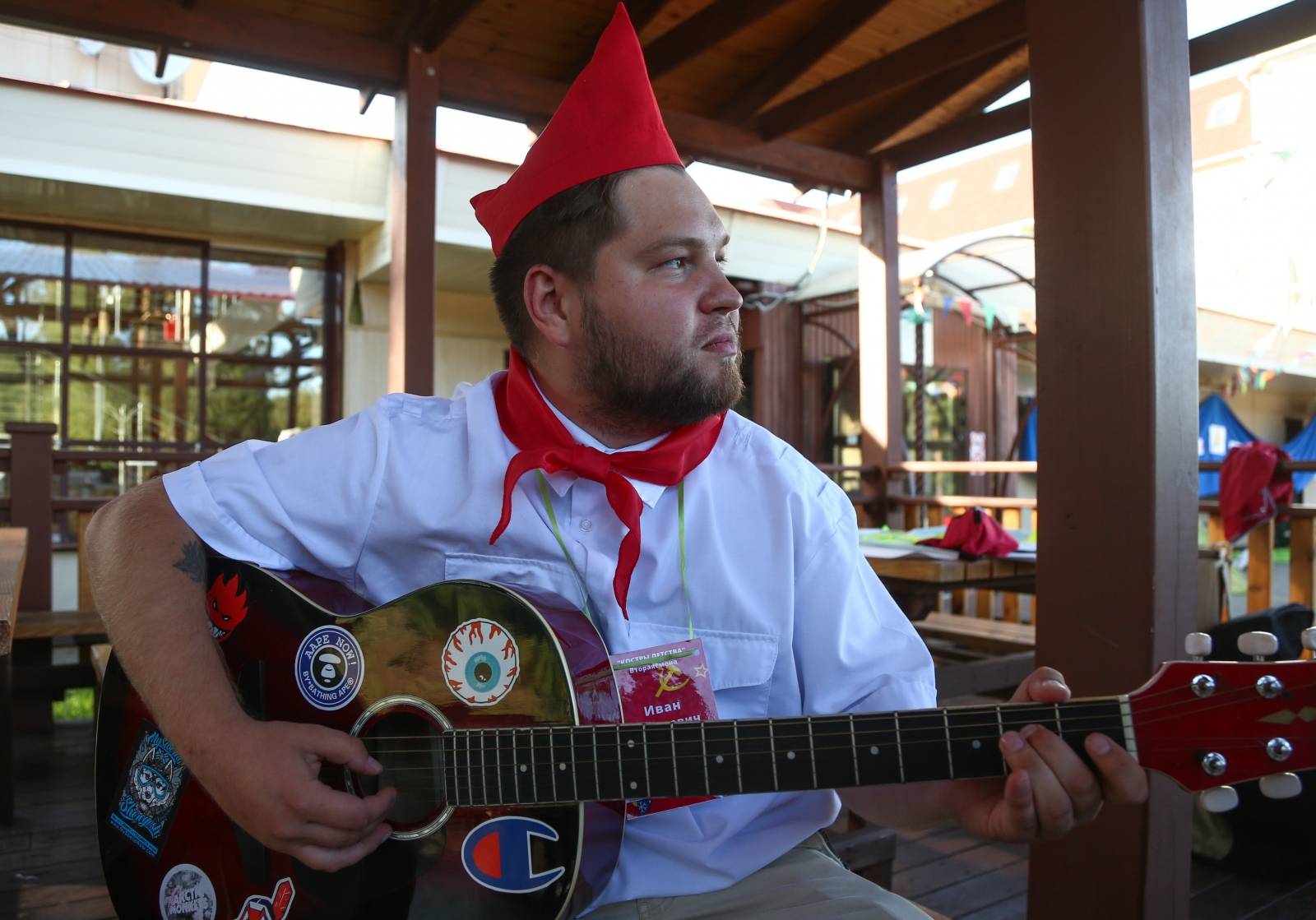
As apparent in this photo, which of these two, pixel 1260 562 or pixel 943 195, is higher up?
pixel 943 195

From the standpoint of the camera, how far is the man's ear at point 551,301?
1.54 metres

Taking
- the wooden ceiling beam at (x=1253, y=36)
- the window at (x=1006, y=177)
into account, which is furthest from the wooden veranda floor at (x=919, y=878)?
the window at (x=1006, y=177)

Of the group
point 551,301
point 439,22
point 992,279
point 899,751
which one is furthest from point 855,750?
point 992,279

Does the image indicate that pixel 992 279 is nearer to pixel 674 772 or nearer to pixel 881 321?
pixel 881 321

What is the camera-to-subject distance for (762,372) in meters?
9.62

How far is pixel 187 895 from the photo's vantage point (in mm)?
1279

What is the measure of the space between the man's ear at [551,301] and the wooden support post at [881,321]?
14.7 ft

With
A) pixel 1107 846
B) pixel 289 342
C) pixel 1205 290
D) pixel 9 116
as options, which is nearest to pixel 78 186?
pixel 9 116

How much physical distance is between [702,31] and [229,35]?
7.02ft

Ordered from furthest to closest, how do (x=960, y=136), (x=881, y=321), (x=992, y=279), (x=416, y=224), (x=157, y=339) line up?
(x=992, y=279), (x=157, y=339), (x=881, y=321), (x=960, y=136), (x=416, y=224)

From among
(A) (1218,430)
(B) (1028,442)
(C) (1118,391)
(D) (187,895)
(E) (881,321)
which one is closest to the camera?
(D) (187,895)

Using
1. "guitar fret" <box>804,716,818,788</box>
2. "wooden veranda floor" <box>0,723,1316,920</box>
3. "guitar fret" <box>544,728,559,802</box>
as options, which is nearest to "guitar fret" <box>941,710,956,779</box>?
"guitar fret" <box>804,716,818,788</box>

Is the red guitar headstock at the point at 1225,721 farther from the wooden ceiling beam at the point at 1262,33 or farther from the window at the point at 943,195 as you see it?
the window at the point at 943,195

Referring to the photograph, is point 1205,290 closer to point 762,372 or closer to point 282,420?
point 762,372
